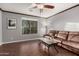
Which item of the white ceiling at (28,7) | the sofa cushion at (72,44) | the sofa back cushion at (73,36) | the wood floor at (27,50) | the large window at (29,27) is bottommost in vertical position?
the wood floor at (27,50)

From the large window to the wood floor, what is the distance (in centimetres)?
27

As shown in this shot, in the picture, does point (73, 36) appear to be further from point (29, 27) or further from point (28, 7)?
point (28, 7)

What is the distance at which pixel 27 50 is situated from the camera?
5.85ft

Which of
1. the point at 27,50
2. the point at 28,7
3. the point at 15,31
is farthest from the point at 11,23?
the point at 27,50

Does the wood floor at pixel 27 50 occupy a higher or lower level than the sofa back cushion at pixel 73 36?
lower

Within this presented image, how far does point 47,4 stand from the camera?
5.34 feet

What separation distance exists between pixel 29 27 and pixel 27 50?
0.51 metres

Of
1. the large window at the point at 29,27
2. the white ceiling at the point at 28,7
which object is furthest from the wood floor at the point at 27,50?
the white ceiling at the point at 28,7

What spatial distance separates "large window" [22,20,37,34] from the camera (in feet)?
5.95

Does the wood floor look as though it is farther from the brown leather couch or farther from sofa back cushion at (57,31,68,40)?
sofa back cushion at (57,31,68,40)

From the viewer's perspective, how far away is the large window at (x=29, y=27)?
5.95ft

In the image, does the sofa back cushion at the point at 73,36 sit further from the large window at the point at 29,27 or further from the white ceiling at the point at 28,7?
the large window at the point at 29,27

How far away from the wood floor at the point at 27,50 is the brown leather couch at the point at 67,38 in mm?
103

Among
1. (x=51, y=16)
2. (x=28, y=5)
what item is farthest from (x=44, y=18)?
(x=28, y=5)
